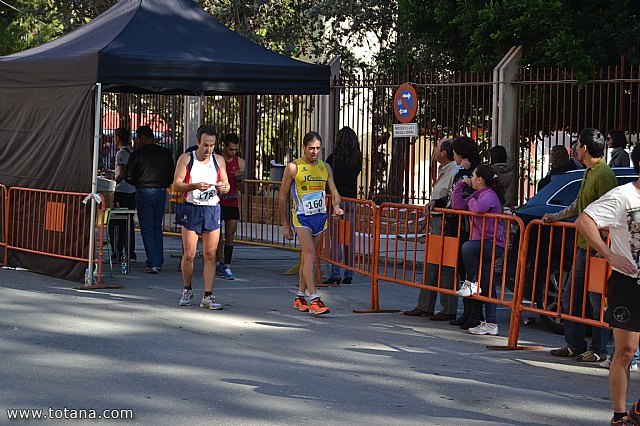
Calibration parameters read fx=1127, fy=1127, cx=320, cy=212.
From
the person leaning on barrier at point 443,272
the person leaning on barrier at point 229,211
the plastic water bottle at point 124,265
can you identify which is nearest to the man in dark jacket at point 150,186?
the plastic water bottle at point 124,265

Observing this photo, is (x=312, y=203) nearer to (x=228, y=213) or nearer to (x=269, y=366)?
(x=269, y=366)

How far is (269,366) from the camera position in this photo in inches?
340

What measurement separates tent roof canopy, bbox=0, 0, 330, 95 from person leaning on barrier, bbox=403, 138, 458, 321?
127 inches

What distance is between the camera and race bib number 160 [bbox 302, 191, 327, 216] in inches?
449

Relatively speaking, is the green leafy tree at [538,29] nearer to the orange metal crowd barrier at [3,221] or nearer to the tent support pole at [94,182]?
the tent support pole at [94,182]

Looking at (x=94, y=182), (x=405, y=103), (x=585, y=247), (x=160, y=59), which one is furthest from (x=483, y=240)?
(x=405, y=103)

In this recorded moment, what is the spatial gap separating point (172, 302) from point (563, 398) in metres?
5.26

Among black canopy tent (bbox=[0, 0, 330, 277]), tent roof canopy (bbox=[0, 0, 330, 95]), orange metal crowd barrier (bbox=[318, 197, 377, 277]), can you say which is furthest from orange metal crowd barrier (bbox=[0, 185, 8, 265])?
orange metal crowd barrier (bbox=[318, 197, 377, 277])

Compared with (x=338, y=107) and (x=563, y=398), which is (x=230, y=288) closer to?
(x=563, y=398)

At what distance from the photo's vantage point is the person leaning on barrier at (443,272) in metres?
11.1

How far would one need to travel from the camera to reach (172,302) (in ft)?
39.4

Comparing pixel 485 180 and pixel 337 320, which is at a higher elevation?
pixel 485 180

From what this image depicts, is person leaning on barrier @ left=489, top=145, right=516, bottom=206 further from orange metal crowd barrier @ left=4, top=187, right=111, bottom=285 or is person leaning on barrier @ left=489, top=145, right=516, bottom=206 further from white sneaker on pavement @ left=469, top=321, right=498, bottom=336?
orange metal crowd barrier @ left=4, top=187, right=111, bottom=285

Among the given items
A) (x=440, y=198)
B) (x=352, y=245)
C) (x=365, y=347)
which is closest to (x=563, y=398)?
(x=365, y=347)
